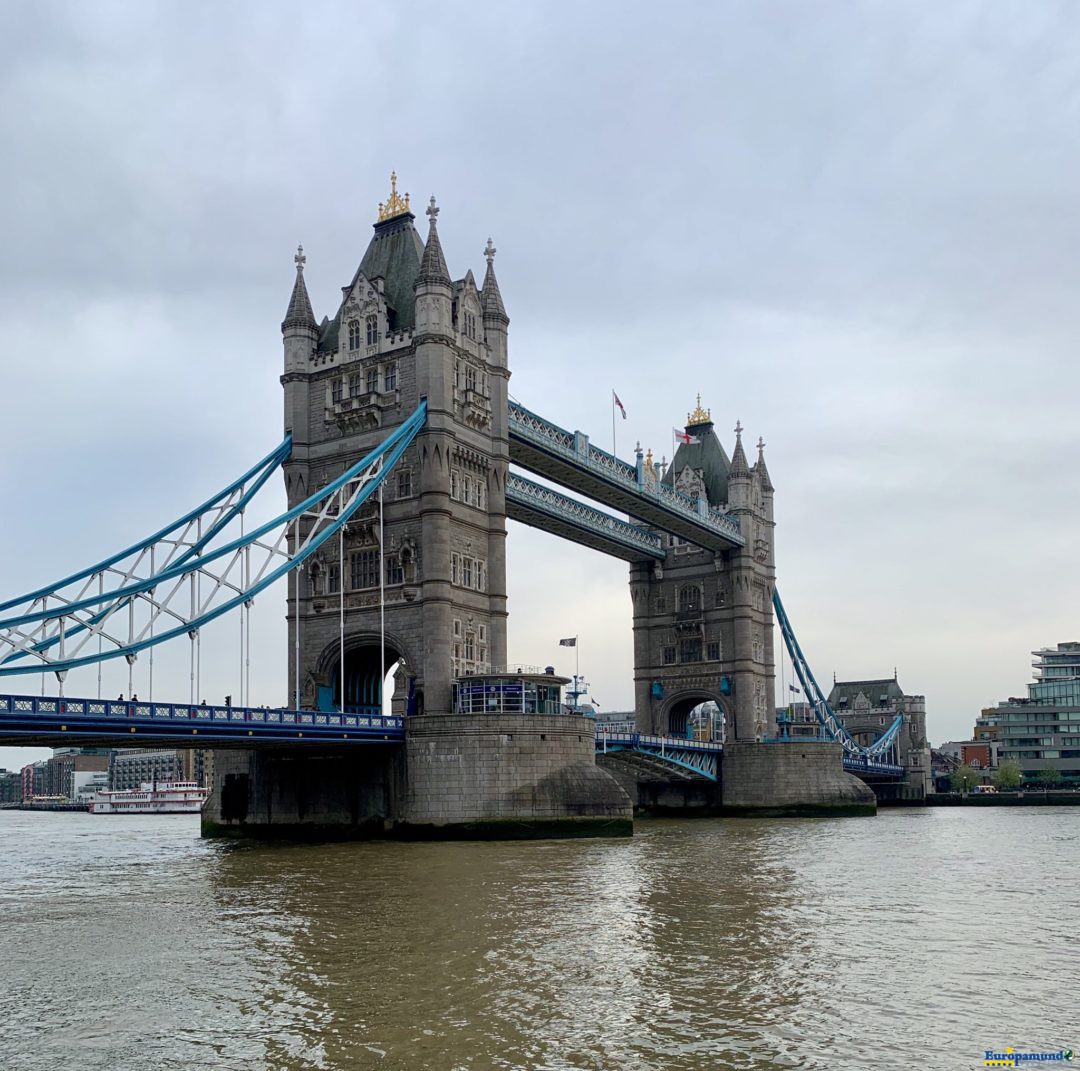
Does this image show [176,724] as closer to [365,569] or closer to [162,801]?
[365,569]

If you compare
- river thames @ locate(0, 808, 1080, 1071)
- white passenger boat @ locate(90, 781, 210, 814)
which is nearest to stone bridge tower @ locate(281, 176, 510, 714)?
river thames @ locate(0, 808, 1080, 1071)

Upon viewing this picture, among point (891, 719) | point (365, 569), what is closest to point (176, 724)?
point (365, 569)

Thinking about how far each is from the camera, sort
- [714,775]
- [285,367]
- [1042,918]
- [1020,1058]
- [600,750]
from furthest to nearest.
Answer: [714,775] → [600,750] → [285,367] → [1042,918] → [1020,1058]

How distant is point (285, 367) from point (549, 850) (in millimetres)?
30111

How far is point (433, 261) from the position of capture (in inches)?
2406

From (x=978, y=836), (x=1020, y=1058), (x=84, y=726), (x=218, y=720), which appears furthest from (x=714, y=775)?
(x=1020, y=1058)

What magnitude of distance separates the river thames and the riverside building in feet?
320

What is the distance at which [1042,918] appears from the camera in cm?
2873

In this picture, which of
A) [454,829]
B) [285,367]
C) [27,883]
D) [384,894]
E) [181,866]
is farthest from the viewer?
[285,367]

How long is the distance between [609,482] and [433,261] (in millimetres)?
21135

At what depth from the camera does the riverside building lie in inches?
5177

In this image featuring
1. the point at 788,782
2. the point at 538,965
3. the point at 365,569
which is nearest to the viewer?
the point at 538,965

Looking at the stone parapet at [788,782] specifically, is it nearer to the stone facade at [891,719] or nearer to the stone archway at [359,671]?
the stone archway at [359,671]

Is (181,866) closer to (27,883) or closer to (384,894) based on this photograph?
(27,883)
